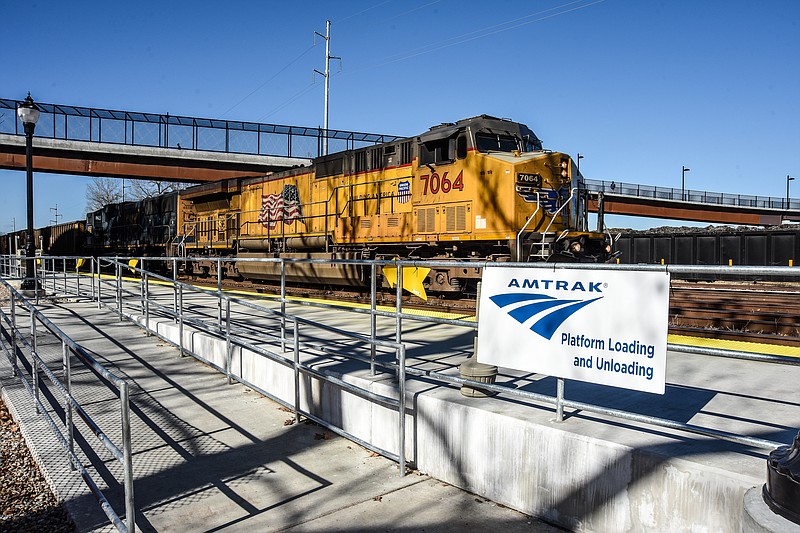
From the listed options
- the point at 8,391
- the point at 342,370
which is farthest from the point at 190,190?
the point at 342,370

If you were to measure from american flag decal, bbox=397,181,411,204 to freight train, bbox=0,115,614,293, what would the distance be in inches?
0.9

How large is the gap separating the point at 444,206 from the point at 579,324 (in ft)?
29.2

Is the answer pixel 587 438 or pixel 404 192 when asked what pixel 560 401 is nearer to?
pixel 587 438

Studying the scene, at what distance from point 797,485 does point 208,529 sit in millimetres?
3209

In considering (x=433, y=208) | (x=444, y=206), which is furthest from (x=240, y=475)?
(x=433, y=208)

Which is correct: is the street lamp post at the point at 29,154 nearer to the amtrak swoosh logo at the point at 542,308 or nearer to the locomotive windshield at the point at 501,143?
the locomotive windshield at the point at 501,143

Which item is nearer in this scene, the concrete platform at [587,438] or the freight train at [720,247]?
the concrete platform at [587,438]

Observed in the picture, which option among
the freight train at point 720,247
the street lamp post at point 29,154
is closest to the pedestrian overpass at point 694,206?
the freight train at point 720,247

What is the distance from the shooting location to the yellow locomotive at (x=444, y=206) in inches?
449

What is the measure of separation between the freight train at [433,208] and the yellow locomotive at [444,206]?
0.9 inches

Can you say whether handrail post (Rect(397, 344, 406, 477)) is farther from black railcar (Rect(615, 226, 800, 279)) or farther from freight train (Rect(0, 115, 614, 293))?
black railcar (Rect(615, 226, 800, 279))

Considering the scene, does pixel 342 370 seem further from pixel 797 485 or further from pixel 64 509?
pixel 797 485

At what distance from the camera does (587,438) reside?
341 cm

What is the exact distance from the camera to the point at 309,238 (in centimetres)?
1575
